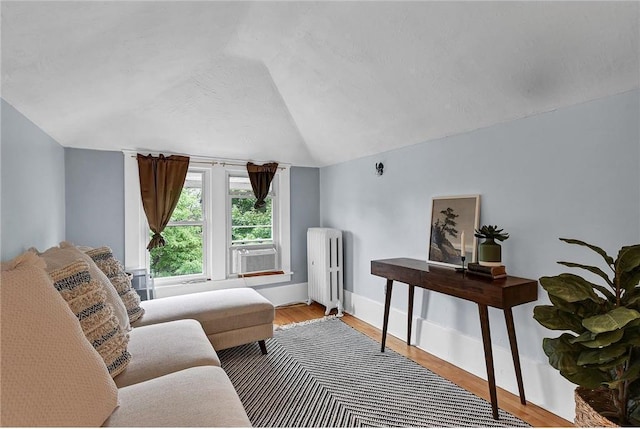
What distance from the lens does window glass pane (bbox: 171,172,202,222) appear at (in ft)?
11.5

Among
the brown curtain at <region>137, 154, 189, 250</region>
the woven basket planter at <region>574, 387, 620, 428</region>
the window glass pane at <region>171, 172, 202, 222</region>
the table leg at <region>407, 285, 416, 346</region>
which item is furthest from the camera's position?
the window glass pane at <region>171, 172, 202, 222</region>

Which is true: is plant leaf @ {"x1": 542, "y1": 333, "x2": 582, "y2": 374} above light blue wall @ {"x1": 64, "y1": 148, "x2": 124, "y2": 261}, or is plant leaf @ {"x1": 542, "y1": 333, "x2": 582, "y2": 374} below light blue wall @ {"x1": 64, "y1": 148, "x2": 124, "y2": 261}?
below

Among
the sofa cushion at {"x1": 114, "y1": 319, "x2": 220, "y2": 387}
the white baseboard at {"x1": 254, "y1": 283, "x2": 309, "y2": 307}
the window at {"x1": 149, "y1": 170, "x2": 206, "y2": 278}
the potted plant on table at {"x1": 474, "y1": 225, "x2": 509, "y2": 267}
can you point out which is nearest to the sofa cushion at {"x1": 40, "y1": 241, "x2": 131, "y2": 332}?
the sofa cushion at {"x1": 114, "y1": 319, "x2": 220, "y2": 387}

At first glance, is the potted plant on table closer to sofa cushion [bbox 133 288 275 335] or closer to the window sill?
sofa cushion [bbox 133 288 275 335]

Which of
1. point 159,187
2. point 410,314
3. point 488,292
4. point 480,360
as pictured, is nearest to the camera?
point 488,292

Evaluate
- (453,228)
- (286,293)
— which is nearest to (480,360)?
(453,228)

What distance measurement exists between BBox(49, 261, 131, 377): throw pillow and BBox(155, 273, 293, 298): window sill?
6.79 ft

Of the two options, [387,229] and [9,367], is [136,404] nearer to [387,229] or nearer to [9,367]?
[9,367]

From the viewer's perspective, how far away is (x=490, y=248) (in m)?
2.02

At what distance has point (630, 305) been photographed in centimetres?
119

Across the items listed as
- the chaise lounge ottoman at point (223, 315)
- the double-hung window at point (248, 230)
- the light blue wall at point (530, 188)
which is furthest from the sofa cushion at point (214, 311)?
the light blue wall at point (530, 188)

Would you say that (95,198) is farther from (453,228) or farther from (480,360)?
(480,360)

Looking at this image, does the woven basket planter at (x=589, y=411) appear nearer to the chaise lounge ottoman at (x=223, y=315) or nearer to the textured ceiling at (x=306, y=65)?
the textured ceiling at (x=306, y=65)

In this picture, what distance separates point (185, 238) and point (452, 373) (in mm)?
3099
